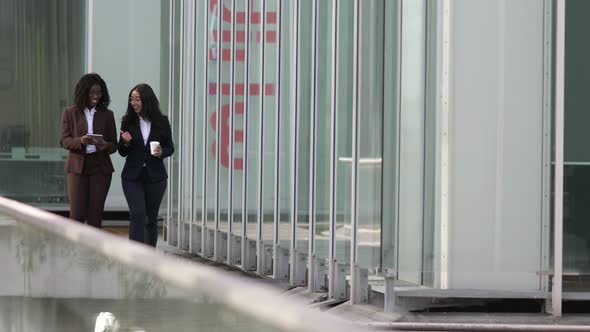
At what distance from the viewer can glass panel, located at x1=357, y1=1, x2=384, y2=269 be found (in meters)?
10.7

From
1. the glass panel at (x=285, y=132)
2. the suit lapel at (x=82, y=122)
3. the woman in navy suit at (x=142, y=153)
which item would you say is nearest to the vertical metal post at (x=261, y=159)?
the glass panel at (x=285, y=132)

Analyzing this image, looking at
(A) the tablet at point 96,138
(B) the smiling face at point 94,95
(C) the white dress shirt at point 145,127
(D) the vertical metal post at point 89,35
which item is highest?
(D) the vertical metal post at point 89,35

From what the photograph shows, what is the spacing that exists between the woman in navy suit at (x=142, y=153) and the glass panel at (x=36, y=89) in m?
7.54

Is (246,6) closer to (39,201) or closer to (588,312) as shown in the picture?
(588,312)

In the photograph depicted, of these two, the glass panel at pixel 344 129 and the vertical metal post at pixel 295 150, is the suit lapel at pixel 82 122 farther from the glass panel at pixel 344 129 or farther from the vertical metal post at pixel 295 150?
the glass panel at pixel 344 129

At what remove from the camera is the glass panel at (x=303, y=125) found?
38.5ft

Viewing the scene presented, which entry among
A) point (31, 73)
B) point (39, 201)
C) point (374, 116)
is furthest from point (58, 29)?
point (374, 116)

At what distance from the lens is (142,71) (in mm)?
19625

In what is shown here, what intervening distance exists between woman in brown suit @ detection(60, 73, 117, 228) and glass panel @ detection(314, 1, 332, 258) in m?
1.84

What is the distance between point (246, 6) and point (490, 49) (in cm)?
347

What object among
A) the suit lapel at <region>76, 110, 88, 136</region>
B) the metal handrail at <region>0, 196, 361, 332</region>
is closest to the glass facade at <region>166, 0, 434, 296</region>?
the suit lapel at <region>76, 110, 88, 136</region>

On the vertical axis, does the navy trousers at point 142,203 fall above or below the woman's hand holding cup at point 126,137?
below

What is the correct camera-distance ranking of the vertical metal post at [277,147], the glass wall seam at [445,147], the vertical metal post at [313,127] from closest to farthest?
the glass wall seam at [445,147], the vertical metal post at [313,127], the vertical metal post at [277,147]

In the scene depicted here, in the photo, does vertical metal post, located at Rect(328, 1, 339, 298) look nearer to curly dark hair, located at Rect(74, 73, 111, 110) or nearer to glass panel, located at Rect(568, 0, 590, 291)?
glass panel, located at Rect(568, 0, 590, 291)
